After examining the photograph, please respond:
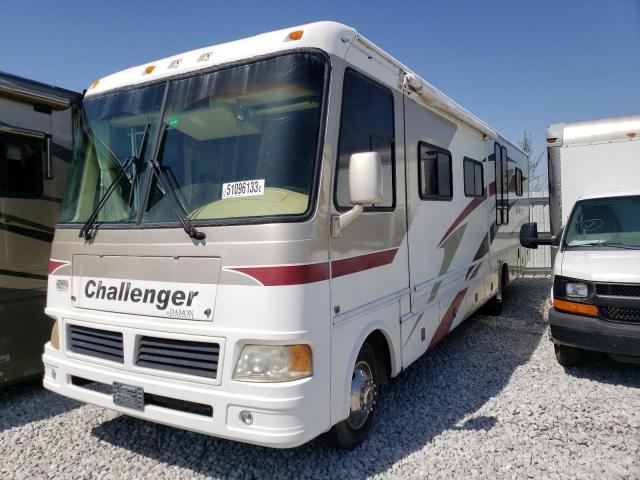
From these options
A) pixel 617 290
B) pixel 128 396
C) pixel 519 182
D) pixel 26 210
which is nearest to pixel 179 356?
pixel 128 396

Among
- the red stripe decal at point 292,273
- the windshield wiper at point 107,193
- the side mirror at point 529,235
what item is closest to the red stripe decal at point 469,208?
the side mirror at point 529,235

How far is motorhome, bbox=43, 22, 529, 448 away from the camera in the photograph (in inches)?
112

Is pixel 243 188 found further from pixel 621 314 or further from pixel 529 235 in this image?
pixel 529 235

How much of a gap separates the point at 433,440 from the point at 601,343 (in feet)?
6.93

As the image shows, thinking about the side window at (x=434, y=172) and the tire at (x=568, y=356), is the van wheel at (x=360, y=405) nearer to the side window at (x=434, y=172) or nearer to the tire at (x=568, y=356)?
the side window at (x=434, y=172)

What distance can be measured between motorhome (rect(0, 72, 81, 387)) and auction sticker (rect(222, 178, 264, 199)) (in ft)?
8.92

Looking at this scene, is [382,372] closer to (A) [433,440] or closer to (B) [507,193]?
(A) [433,440]

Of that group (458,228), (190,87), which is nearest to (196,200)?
(190,87)

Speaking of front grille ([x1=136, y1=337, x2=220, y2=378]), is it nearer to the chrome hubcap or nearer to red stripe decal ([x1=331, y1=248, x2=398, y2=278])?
red stripe decal ([x1=331, y1=248, x2=398, y2=278])

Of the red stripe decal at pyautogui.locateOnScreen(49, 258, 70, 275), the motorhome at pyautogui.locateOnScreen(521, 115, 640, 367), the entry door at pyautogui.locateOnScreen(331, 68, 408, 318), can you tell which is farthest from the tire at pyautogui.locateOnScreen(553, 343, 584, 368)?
the red stripe decal at pyautogui.locateOnScreen(49, 258, 70, 275)

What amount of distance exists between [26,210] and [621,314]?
Answer: 590cm

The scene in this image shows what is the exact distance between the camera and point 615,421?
4004 millimetres

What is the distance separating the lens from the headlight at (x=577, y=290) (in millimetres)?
4773

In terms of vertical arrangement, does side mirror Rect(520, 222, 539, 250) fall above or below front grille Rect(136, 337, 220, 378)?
Answer: above
